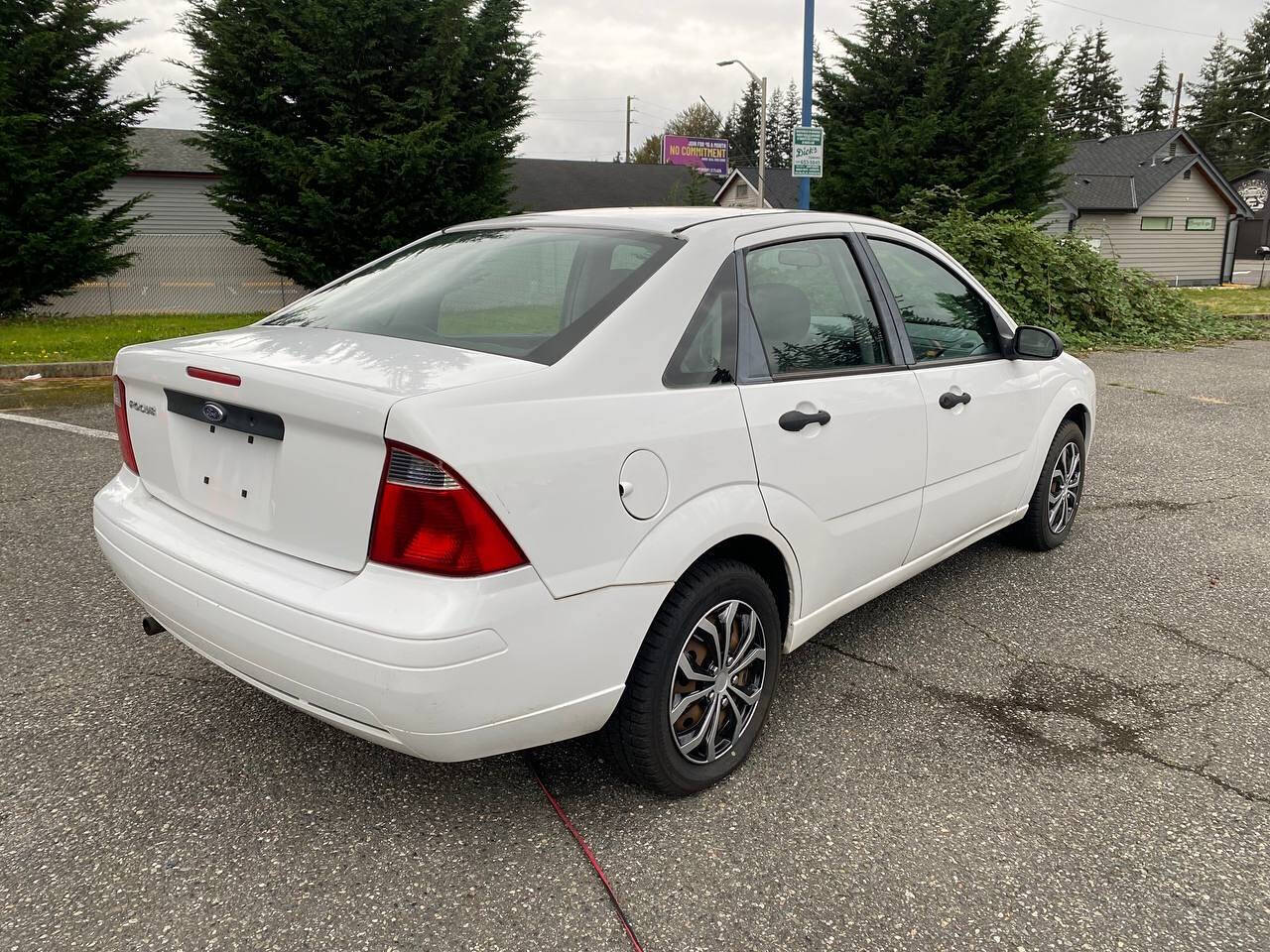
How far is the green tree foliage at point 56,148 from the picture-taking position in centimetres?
1480

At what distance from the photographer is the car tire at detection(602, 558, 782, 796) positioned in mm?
2480

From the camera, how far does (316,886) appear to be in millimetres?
2305

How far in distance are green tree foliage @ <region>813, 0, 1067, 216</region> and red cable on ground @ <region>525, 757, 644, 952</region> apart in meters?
16.7

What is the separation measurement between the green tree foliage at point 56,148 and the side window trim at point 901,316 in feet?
50.0

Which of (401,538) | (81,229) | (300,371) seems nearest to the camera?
(401,538)

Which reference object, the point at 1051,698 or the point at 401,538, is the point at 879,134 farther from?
the point at 401,538

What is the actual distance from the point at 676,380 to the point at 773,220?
0.90m

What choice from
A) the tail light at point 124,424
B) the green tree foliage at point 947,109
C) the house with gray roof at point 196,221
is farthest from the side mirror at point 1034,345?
the green tree foliage at point 947,109

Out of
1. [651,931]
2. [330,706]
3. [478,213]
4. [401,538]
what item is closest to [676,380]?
[401,538]

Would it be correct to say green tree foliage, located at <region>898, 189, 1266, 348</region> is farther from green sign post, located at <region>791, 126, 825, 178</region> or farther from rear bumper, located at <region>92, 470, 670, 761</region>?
rear bumper, located at <region>92, 470, 670, 761</region>

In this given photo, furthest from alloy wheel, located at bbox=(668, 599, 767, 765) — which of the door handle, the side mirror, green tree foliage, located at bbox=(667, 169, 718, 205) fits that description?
green tree foliage, located at bbox=(667, 169, 718, 205)

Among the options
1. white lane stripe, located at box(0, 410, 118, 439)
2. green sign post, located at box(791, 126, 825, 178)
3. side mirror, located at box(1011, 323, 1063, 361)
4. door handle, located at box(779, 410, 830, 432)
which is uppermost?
green sign post, located at box(791, 126, 825, 178)

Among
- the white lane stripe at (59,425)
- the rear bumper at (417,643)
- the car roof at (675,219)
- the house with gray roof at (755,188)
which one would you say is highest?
the house with gray roof at (755,188)

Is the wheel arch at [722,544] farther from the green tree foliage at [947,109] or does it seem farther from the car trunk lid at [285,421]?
the green tree foliage at [947,109]
